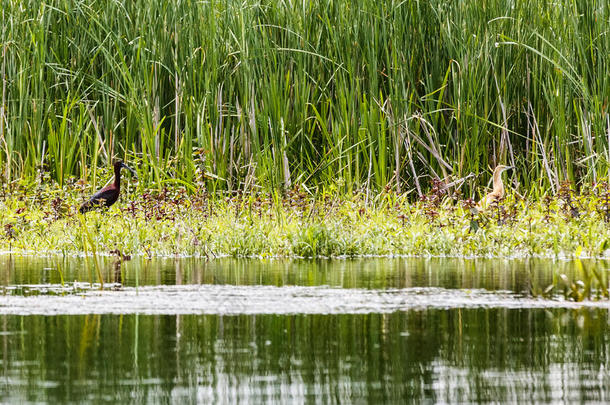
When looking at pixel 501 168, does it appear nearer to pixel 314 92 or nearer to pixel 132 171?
pixel 314 92

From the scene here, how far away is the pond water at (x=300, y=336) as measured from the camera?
4578 mm

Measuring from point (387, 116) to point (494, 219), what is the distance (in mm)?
2241

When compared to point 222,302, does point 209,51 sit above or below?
above

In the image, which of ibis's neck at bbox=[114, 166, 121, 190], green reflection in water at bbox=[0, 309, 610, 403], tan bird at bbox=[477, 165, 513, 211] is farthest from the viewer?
ibis's neck at bbox=[114, 166, 121, 190]

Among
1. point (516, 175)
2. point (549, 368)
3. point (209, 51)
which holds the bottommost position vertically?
point (549, 368)

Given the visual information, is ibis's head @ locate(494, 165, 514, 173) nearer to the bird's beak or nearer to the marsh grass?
the marsh grass

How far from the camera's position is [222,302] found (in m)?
7.07

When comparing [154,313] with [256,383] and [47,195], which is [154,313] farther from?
[47,195]

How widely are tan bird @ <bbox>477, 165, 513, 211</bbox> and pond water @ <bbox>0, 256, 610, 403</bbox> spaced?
2119mm

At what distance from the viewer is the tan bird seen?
11.1 metres

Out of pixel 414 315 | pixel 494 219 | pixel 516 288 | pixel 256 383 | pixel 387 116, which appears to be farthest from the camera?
pixel 387 116

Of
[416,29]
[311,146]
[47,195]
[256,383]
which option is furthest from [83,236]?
[256,383]

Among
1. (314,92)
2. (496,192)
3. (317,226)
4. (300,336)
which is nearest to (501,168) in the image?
(496,192)

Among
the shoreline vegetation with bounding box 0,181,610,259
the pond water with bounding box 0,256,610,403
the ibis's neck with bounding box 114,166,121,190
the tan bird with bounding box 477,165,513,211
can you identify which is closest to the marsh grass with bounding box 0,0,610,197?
the ibis's neck with bounding box 114,166,121,190
